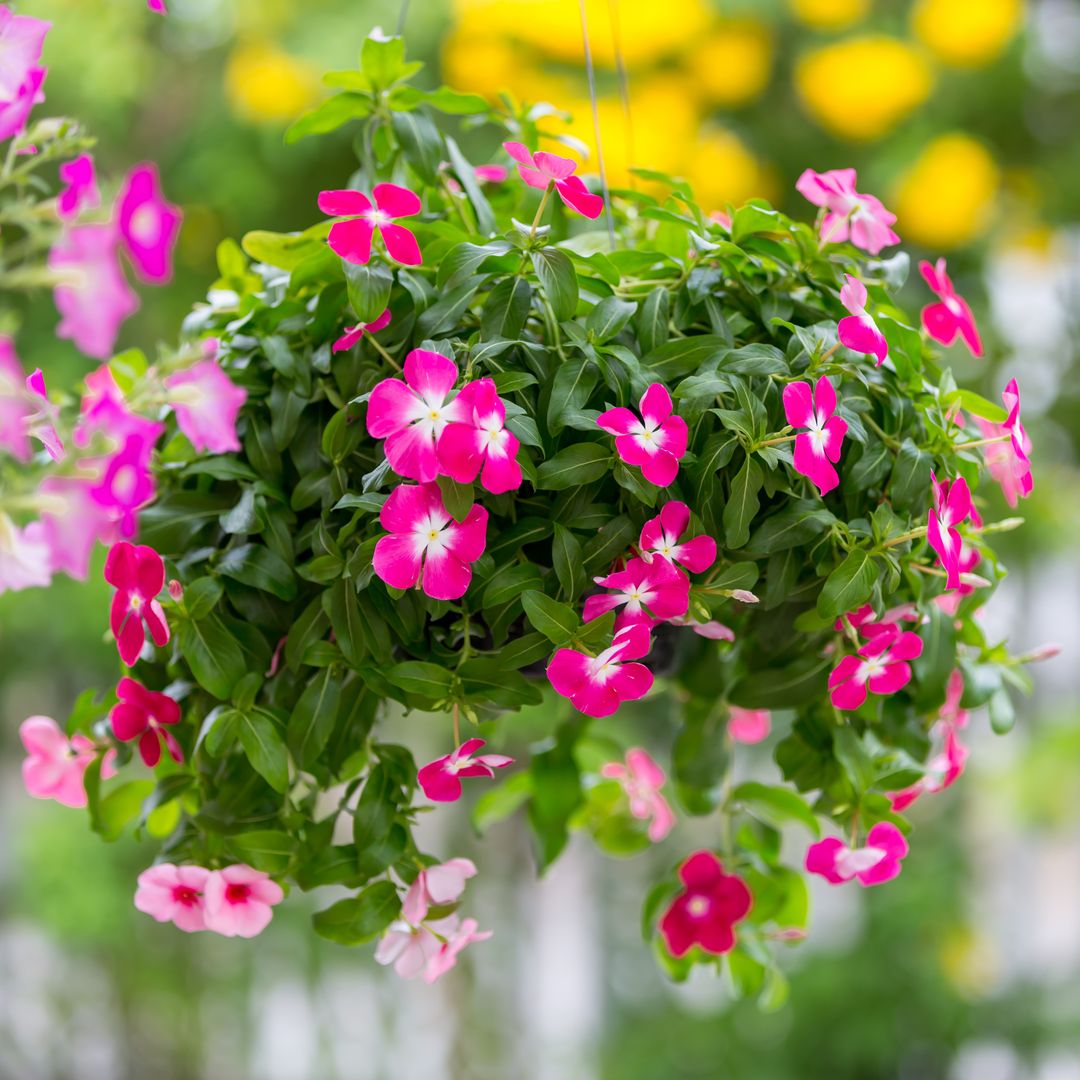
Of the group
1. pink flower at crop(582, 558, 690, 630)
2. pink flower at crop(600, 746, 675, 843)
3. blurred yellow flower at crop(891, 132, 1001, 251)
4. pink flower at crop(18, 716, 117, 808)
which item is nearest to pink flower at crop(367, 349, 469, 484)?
pink flower at crop(582, 558, 690, 630)

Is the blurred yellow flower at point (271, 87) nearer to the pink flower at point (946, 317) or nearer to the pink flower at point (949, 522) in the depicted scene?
the pink flower at point (946, 317)

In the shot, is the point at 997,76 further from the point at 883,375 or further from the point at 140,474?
the point at 140,474

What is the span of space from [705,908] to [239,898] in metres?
0.31

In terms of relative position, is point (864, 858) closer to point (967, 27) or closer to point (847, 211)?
point (847, 211)

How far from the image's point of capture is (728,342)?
63 centimetres

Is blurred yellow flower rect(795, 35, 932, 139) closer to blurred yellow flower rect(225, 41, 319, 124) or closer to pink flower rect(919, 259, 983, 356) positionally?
blurred yellow flower rect(225, 41, 319, 124)

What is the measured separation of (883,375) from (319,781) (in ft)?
1.22

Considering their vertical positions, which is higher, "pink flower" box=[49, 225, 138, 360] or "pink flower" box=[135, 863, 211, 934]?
"pink flower" box=[49, 225, 138, 360]

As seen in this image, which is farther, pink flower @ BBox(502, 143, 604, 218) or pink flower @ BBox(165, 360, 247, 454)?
pink flower @ BBox(502, 143, 604, 218)

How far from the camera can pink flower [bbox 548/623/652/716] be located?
22.4 inches

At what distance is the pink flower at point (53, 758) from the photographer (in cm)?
75

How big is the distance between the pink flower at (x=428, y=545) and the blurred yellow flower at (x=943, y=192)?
120 centimetres

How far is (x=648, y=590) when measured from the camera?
58 cm

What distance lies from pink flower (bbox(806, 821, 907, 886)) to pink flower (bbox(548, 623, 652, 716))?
0.57 ft
